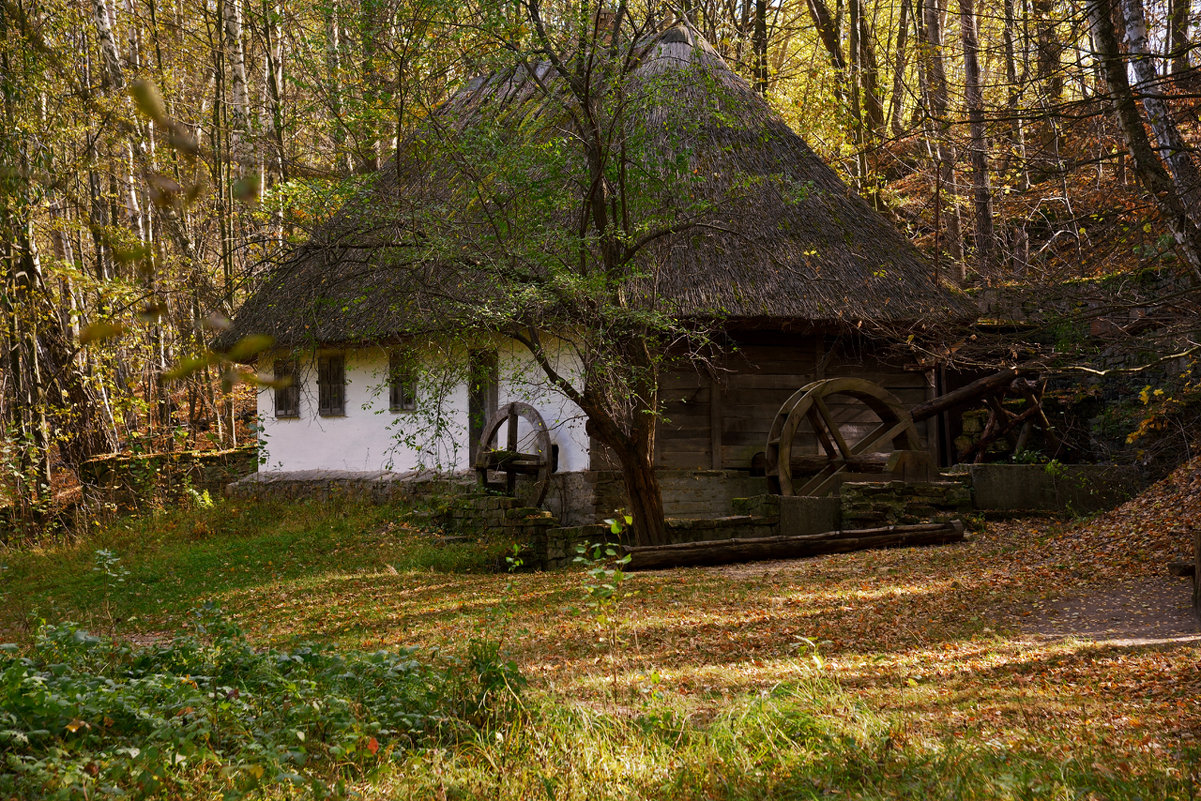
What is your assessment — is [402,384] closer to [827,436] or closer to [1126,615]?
[827,436]

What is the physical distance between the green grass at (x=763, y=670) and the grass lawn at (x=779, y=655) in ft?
0.05

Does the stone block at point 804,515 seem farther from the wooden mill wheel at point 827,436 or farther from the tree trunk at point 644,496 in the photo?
the tree trunk at point 644,496

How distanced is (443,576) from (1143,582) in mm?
6186

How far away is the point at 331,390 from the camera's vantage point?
53.6ft

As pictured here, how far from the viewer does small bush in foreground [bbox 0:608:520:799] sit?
3408mm

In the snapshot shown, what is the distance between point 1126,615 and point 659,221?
526 centimetres

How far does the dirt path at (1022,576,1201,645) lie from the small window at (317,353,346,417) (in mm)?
11911

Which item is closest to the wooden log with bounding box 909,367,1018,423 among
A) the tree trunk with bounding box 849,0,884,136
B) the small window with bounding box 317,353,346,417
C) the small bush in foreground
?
the tree trunk with bounding box 849,0,884,136

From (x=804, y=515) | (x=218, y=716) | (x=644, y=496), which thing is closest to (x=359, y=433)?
(x=644, y=496)

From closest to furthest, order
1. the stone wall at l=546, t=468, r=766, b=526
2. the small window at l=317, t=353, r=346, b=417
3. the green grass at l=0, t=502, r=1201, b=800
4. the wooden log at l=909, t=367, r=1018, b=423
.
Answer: the green grass at l=0, t=502, r=1201, b=800
the stone wall at l=546, t=468, r=766, b=526
the wooden log at l=909, t=367, r=1018, b=423
the small window at l=317, t=353, r=346, b=417

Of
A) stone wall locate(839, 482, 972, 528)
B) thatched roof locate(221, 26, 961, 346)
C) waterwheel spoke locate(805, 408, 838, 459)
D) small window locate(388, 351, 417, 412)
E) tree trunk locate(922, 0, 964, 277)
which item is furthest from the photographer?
tree trunk locate(922, 0, 964, 277)

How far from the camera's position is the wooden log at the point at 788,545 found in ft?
32.0

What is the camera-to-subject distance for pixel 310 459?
1634 cm

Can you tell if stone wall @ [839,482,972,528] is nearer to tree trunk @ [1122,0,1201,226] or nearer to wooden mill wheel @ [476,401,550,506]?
wooden mill wheel @ [476,401,550,506]
